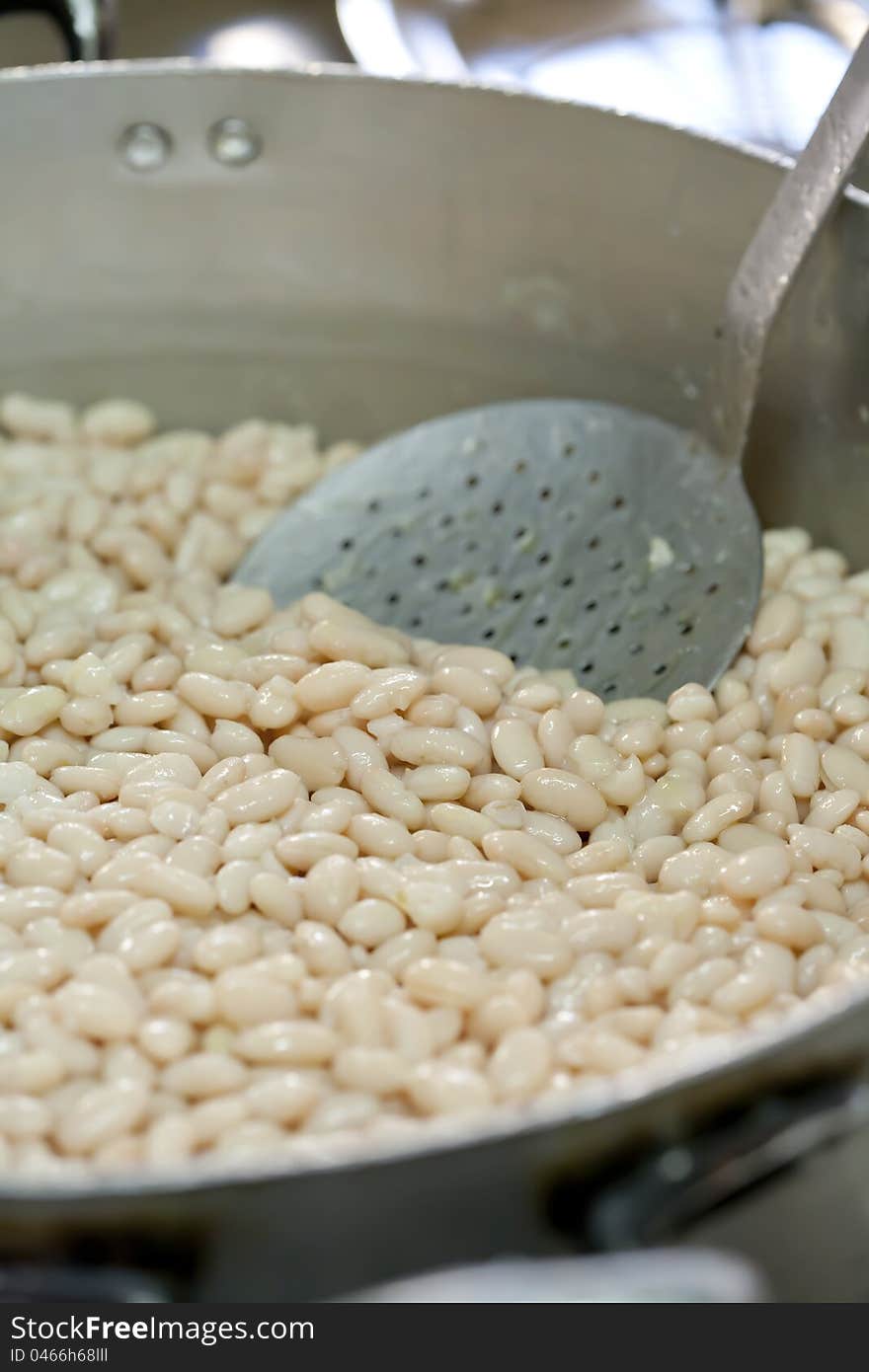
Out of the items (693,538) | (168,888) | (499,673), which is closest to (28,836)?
(168,888)

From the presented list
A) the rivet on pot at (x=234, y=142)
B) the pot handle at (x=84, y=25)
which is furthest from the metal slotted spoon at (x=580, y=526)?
the pot handle at (x=84, y=25)

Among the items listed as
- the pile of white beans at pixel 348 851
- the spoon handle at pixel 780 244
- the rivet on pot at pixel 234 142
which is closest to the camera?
the pile of white beans at pixel 348 851

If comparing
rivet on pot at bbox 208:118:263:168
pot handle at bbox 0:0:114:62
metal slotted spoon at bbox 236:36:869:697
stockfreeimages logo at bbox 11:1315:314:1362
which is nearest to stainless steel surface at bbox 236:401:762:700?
metal slotted spoon at bbox 236:36:869:697

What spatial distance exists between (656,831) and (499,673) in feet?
0.39

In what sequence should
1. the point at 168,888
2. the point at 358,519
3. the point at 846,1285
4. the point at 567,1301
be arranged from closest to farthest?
the point at 567,1301, the point at 846,1285, the point at 168,888, the point at 358,519

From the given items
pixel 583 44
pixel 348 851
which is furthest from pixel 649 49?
pixel 348 851

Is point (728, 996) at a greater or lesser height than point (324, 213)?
lesser

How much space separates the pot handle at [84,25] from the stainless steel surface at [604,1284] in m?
0.76

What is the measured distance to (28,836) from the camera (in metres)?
0.72

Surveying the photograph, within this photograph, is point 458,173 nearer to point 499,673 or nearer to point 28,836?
point 499,673

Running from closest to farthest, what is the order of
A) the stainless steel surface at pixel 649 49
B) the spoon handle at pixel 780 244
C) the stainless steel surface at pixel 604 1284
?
the stainless steel surface at pixel 604 1284 → the spoon handle at pixel 780 244 → the stainless steel surface at pixel 649 49

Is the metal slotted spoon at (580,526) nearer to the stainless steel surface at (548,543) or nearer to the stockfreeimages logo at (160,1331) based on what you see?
the stainless steel surface at (548,543)

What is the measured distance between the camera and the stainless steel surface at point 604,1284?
1.30 ft

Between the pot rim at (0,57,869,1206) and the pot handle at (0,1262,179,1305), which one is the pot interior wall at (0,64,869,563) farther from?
the pot handle at (0,1262,179,1305)
